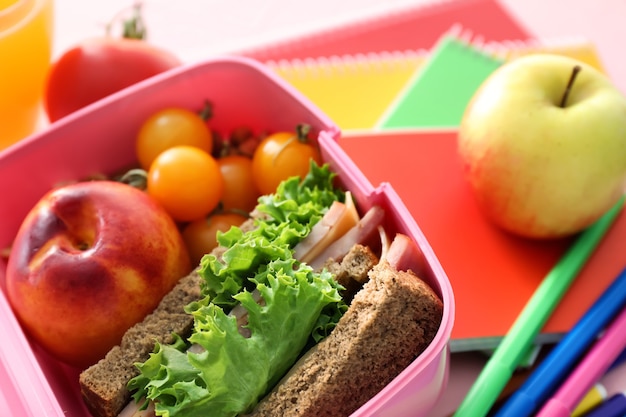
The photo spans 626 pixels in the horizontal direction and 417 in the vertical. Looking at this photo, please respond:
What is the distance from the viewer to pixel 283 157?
86 centimetres

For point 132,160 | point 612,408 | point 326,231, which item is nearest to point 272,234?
point 326,231

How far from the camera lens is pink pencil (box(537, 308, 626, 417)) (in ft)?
2.59

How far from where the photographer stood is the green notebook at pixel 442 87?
1117 millimetres

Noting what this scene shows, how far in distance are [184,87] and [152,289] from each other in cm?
27

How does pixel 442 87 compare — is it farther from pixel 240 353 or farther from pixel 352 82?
pixel 240 353

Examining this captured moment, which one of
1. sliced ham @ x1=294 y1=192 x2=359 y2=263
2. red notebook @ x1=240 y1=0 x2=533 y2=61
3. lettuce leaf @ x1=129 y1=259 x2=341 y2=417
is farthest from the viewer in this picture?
red notebook @ x1=240 y1=0 x2=533 y2=61

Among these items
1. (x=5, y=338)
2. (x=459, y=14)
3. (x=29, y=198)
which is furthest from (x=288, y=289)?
(x=459, y=14)

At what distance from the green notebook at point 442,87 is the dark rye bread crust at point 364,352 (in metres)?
0.46

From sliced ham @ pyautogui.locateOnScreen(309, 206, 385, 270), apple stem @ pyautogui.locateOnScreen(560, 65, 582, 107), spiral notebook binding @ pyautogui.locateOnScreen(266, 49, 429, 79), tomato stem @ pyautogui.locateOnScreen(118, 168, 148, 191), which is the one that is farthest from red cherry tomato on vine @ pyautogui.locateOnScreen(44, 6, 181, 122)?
apple stem @ pyautogui.locateOnScreen(560, 65, 582, 107)

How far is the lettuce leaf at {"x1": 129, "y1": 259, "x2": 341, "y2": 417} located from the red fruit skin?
0.08 meters

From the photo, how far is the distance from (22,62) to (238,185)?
30 centimetres

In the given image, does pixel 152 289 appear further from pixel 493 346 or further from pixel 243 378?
pixel 493 346

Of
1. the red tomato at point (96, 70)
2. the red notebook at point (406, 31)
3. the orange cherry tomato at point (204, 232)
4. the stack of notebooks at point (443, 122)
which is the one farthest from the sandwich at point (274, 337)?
the red notebook at point (406, 31)

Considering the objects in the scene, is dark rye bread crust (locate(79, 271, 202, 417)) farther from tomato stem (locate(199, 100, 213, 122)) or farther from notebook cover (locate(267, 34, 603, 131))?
notebook cover (locate(267, 34, 603, 131))
